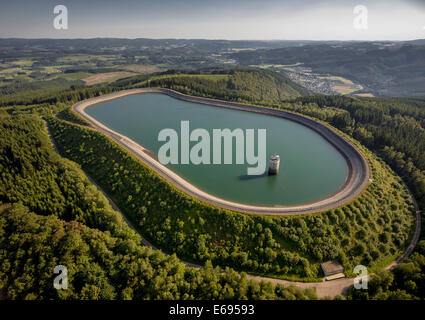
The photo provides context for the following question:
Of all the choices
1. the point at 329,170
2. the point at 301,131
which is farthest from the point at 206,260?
the point at 301,131

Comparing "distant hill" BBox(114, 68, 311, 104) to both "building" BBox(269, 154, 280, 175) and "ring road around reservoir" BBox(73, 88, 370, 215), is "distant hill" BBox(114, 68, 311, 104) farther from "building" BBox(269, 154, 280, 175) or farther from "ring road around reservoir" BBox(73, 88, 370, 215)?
"building" BBox(269, 154, 280, 175)

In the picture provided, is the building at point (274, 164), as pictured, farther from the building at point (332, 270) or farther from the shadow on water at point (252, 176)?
the building at point (332, 270)

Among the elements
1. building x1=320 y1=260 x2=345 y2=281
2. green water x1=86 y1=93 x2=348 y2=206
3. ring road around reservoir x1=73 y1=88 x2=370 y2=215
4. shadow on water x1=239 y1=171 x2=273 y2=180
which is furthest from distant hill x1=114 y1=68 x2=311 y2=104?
building x1=320 y1=260 x2=345 y2=281

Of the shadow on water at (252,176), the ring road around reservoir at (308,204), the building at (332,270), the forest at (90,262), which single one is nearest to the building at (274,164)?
the shadow on water at (252,176)

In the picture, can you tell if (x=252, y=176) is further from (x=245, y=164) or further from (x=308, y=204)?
(x=308, y=204)

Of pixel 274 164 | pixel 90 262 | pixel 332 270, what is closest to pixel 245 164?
pixel 274 164

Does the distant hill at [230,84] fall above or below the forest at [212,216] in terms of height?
above

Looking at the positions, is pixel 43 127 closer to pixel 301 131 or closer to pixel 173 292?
pixel 173 292

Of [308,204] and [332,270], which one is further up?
[308,204]
